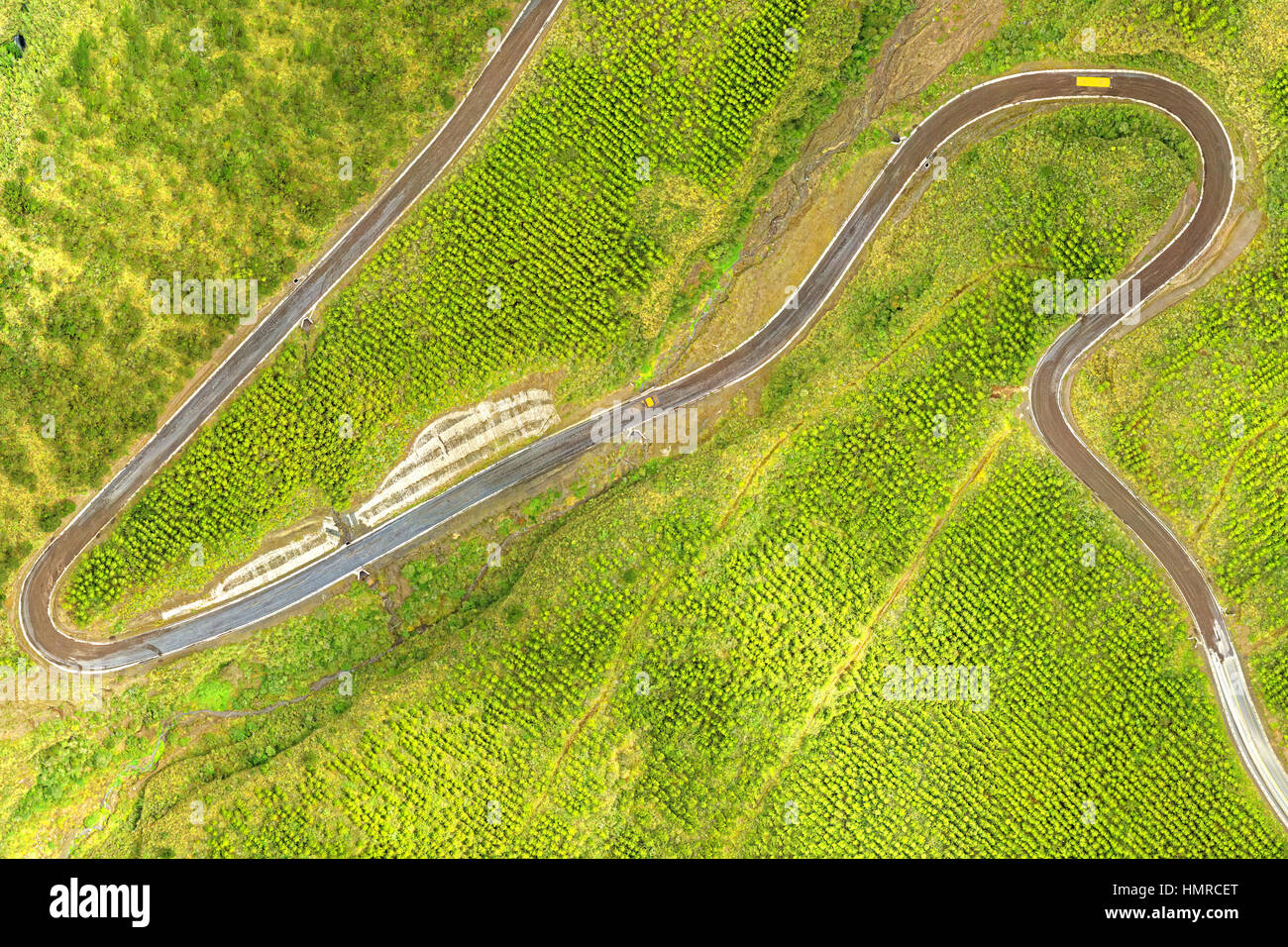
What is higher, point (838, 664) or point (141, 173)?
point (141, 173)

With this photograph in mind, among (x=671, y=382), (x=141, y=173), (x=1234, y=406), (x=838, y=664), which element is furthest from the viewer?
(x=671, y=382)

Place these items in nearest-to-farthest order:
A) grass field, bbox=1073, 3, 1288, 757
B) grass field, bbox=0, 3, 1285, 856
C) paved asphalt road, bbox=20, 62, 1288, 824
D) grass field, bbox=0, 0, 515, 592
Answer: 1. grass field, bbox=0, 3, 1285, 856
2. grass field, bbox=1073, 3, 1288, 757
3. paved asphalt road, bbox=20, 62, 1288, 824
4. grass field, bbox=0, 0, 515, 592

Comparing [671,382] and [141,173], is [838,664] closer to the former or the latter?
[671,382]

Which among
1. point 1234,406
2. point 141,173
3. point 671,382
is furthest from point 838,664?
point 141,173

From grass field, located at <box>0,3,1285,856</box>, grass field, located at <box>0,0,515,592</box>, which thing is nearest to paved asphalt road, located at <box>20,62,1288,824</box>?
grass field, located at <box>0,3,1285,856</box>

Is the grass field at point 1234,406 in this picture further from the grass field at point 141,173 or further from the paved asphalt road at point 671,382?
the grass field at point 141,173

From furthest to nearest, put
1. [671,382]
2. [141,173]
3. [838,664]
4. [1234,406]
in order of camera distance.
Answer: [671,382], [141,173], [1234,406], [838,664]

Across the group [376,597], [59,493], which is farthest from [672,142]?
[59,493]

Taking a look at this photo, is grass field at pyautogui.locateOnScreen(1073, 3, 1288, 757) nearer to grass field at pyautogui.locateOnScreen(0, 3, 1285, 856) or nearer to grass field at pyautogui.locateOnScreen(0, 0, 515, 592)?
grass field at pyautogui.locateOnScreen(0, 3, 1285, 856)

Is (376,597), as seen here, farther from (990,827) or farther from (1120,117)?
(1120,117)
